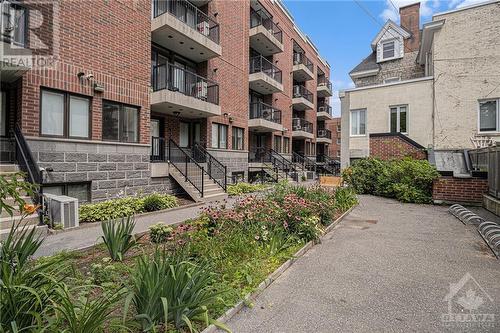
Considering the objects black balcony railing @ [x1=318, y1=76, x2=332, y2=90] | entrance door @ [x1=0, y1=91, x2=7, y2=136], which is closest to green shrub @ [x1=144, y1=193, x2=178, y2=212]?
entrance door @ [x1=0, y1=91, x2=7, y2=136]

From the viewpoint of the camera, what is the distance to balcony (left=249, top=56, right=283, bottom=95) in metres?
20.5

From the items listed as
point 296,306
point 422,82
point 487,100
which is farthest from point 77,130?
point 487,100

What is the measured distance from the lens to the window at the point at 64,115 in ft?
27.6

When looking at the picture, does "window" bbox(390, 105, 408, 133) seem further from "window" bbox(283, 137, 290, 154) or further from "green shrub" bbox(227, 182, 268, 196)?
"window" bbox(283, 137, 290, 154)

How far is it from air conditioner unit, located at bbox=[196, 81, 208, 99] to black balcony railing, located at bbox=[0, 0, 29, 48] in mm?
7805

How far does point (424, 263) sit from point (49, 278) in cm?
535

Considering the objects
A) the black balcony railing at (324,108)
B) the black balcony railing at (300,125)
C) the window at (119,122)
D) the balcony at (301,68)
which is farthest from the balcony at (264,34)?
the black balcony railing at (324,108)

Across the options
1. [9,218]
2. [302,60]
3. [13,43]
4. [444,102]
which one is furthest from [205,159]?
[302,60]

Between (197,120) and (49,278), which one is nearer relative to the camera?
(49,278)

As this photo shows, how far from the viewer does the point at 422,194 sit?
1121 centimetres

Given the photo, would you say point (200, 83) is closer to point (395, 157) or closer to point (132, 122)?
point (132, 122)

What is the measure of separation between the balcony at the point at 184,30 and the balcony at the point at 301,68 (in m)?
14.8

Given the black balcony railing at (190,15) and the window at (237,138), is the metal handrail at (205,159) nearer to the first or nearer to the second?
the window at (237,138)

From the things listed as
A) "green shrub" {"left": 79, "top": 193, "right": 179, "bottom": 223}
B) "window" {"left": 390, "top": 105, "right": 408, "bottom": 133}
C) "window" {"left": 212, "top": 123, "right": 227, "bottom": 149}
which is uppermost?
"window" {"left": 390, "top": 105, "right": 408, "bottom": 133}
